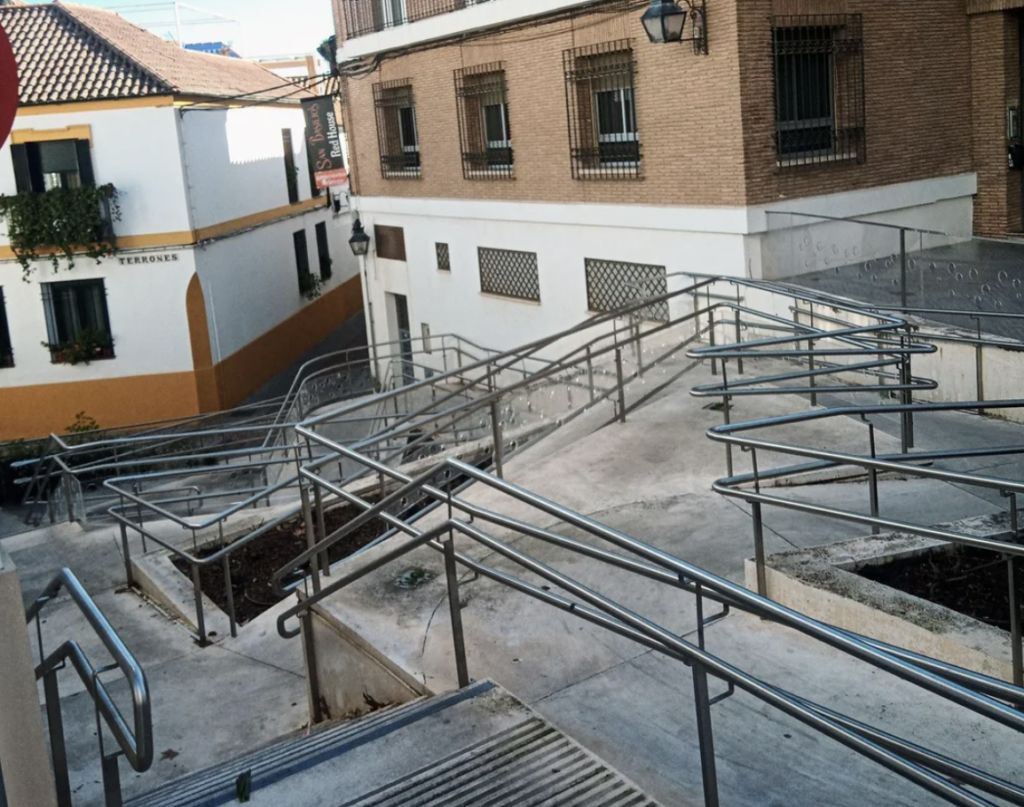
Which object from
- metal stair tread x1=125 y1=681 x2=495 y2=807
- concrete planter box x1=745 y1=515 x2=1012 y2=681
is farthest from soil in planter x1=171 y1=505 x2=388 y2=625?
concrete planter box x1=745 y1=515 x2=1012 y2=681

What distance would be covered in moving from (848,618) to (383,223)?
1785cm

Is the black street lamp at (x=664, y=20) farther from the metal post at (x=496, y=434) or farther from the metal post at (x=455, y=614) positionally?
the metal post at (x=455, y=614)

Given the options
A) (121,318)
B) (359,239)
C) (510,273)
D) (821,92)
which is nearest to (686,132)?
(821,92)

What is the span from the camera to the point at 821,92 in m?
14.2

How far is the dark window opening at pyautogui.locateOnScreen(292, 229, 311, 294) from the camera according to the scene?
96.1ft

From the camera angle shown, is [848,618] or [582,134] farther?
[582,134]

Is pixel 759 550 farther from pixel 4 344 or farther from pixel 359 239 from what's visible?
pixel 4 344

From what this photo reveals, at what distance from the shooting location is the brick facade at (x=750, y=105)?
1305 cm

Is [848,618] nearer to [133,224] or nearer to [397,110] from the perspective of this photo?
[397,110]

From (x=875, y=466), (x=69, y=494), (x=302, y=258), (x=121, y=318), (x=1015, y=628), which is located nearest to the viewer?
(x=1015, y=628)

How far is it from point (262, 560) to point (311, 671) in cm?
374

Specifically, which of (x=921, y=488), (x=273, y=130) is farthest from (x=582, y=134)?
(x=273, y=130)

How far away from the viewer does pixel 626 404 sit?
10.7 m

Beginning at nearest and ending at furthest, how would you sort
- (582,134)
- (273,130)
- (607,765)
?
(607,765)
(582,134)
(273,130)
